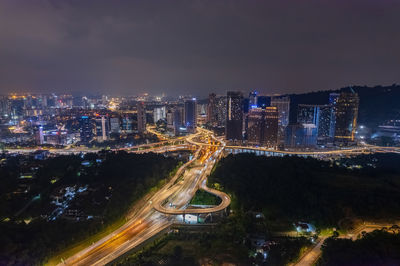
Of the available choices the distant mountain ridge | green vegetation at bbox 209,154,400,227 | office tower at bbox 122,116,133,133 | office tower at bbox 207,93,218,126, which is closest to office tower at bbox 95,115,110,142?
office tower at bbox 122,116,133,133

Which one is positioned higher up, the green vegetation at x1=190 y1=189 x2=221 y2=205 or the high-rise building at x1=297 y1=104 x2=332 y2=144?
the high-rise building at x1=297 y1=104 x2=332 y2=144

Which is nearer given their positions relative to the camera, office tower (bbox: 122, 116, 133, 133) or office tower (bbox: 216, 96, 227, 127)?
office tower (bbox: 122, 116, 133, 133)

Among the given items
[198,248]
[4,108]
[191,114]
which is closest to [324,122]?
[191,114]

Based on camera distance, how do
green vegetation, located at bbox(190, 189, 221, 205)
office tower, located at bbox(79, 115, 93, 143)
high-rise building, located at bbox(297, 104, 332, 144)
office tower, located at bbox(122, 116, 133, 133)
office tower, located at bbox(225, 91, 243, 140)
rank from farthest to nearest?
office tower, located at bbox(122, 116, 133, 133) < high-rise building, located at bbox(297, 104, 332, 144) < office tower, located at bbox(225, 91, 243, 140) < office tower, located at bbox(79, 115, 93, 143) < green vegetation, located at bbox(190, 189, 221, 205)

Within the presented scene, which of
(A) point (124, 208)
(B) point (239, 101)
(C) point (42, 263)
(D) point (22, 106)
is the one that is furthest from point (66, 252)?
(D) point (22, 106)

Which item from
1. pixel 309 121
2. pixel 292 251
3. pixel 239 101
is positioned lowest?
pixel 292 251

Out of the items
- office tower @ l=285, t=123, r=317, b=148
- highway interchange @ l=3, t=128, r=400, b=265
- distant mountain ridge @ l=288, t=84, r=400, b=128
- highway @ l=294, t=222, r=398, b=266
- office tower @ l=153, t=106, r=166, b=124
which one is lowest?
highway @ l=294, t=222, r=398, b=266

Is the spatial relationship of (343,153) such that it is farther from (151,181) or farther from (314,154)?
(151,181)

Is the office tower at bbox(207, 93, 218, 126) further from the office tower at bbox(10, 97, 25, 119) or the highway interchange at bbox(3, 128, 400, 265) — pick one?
the office tower at bbox(10, 97, 25, 119)
